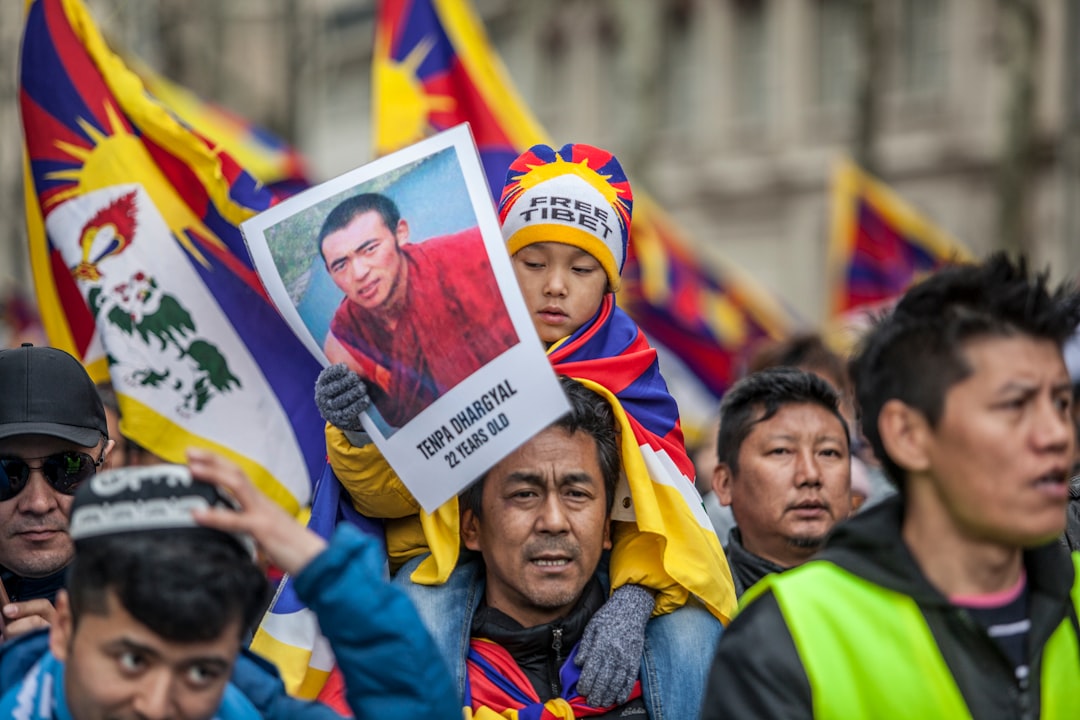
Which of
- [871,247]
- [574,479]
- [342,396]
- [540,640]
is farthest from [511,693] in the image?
[871,247]

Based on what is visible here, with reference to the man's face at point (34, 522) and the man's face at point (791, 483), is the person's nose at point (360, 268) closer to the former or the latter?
the man's face at point (34, 522)

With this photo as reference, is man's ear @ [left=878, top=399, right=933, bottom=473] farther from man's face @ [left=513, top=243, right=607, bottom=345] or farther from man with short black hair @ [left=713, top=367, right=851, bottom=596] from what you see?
man with short black hair @ [left=713, top=367, right=851, bottom=596]

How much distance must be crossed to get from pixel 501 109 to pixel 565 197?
397 cm

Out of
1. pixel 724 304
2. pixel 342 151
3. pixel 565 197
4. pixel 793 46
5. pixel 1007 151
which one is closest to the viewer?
pixel 565 197

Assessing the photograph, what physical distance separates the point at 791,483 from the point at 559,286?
1012 millimetres

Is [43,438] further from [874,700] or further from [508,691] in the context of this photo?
[874,700]

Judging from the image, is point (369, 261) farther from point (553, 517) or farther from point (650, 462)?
point (650, 462)

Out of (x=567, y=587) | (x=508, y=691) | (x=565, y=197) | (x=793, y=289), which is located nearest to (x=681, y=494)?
(x=567, y=587)

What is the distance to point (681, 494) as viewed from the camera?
13.4 feet

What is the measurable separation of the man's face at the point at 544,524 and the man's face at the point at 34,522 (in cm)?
107

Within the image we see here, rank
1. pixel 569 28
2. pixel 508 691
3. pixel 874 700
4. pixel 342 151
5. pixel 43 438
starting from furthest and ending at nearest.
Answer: pixel 342 151
pixel 569 28
pixel 43 438
pixel 508 691
pixel 874 700

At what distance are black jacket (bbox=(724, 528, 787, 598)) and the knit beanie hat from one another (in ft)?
3.08

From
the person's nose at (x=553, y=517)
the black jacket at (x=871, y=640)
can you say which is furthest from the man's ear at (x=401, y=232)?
the black jacket at (x=871, y=640)

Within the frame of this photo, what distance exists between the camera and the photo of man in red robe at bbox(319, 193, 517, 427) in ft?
11.9
